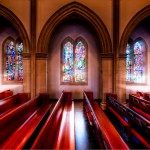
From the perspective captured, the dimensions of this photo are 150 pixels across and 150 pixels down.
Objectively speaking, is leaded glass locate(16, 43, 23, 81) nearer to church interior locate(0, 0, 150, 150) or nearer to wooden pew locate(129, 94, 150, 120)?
church interior locate(0, 0, 150, 150)

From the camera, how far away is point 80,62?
31.2 ft

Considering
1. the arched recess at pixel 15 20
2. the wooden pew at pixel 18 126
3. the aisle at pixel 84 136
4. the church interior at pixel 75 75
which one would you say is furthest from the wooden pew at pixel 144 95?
the arched recess at pixel 15 20

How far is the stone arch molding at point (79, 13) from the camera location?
7.39m

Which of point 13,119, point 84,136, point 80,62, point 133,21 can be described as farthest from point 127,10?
point 13,119

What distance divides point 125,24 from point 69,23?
4.01m

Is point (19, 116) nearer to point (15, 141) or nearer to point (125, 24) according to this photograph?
point (15, 141)

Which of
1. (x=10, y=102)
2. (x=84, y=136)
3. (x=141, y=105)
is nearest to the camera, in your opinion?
(x=84, y=136)

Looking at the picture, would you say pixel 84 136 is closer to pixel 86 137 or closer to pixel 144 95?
pixel 86 137

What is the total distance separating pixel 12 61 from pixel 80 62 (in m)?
5.11

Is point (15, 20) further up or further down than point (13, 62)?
further up

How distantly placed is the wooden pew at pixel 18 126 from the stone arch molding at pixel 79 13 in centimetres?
410

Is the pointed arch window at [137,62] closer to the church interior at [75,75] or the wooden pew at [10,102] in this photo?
the church interior at [75,75]

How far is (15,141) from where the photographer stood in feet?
9.72

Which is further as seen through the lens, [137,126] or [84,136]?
[84,136]
